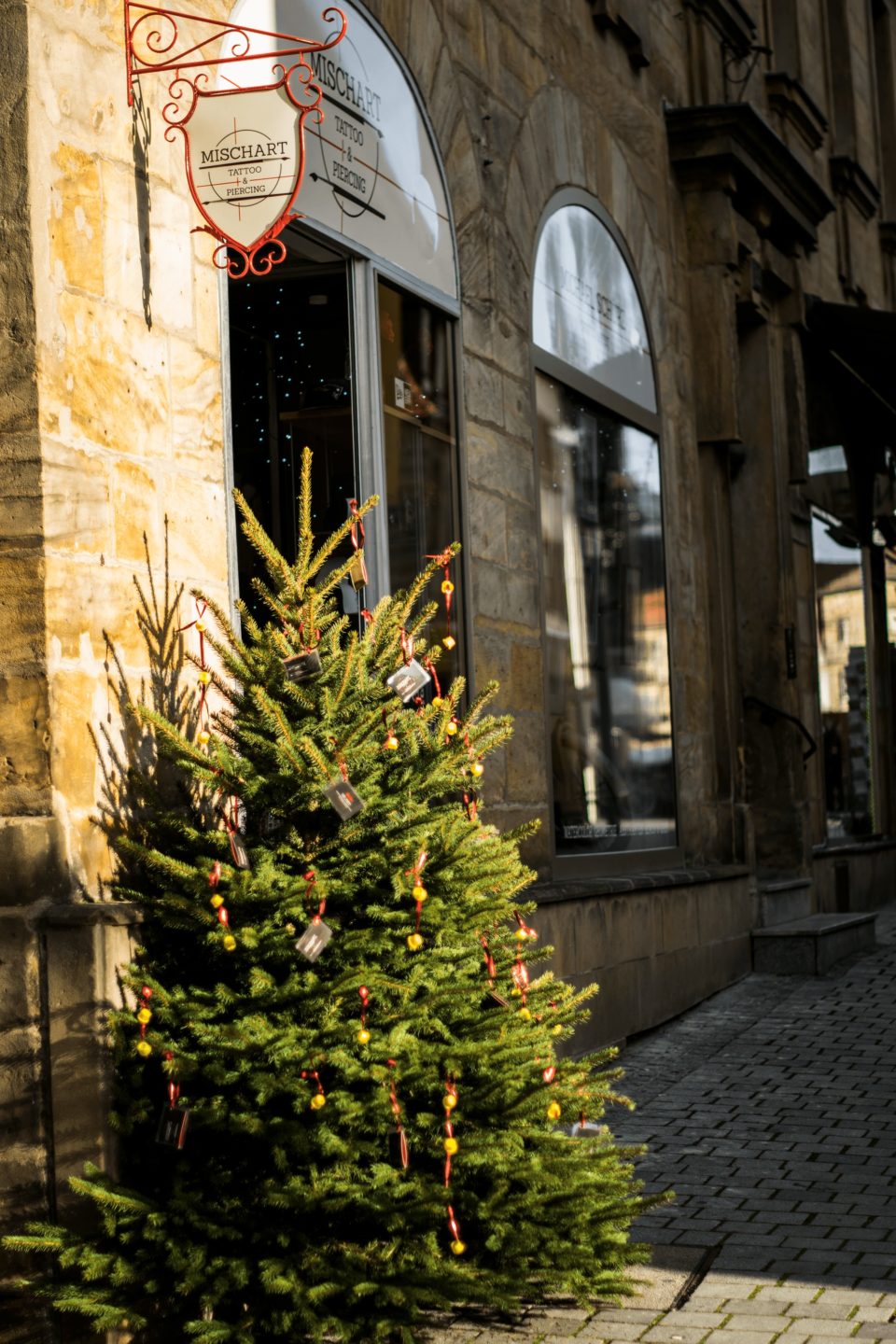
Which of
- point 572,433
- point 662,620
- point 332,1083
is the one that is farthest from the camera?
point 662,620

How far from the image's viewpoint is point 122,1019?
4.69 metres

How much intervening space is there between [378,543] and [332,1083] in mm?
3175

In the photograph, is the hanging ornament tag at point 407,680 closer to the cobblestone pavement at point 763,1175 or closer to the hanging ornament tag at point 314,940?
the hanging ornament tag at point 314,940

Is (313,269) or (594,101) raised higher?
(594,101)

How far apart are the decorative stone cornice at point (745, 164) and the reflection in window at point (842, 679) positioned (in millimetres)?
2600

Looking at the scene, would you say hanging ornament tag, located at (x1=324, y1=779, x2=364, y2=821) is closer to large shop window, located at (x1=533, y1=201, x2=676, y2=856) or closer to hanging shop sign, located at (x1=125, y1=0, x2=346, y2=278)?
hanging shop sign, located at (x1=125, y1=0, x2=346, y2=278)

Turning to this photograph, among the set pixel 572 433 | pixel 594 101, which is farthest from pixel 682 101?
pixel 572 433

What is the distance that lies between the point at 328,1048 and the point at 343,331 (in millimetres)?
3557

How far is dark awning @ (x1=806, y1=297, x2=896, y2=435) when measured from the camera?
556 inches

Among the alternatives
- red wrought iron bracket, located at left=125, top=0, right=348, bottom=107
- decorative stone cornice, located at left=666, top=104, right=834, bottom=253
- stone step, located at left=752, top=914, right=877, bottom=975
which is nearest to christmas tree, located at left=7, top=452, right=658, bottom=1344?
red wrought iron bracket, located at left=125, top=0, right=348, bottom=107

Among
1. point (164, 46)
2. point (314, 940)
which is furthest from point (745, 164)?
point (314, 940)

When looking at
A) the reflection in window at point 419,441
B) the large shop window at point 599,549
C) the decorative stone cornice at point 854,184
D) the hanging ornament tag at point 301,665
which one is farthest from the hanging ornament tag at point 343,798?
the decorative stone cornice at point 854,184

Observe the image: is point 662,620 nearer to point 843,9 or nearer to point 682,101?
point 682,101

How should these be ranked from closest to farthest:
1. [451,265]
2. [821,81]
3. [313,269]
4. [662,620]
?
[313,269], [451,265], [662,620], [821,81]
